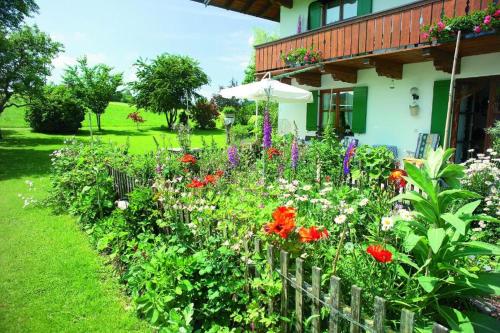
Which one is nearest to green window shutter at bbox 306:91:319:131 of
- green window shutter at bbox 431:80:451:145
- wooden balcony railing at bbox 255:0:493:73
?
wooden balcony railing at bbox 255:0:493:73

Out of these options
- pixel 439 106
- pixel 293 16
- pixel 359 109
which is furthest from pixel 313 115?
pixel 439 106

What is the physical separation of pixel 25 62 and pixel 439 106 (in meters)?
18.1

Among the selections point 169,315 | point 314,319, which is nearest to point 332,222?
point 314,319

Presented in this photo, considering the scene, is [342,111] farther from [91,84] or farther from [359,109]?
[91,84]

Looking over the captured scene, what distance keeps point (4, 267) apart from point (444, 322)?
491cm

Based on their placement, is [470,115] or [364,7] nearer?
[470,115]

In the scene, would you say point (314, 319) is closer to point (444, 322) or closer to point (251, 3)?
point (444, 322)

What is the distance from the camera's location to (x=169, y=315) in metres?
2.54

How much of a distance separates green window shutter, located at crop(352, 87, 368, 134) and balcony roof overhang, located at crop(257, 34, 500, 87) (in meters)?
0.49

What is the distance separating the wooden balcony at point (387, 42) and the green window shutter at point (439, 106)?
0.58 m

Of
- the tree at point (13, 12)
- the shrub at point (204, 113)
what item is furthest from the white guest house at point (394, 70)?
the shrub at point (204, 113)

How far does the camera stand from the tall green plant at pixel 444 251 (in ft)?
6.51

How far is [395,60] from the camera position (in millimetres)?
9242

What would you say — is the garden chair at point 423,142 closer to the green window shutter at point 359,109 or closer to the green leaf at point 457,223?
the green window shutter at point 359,109
